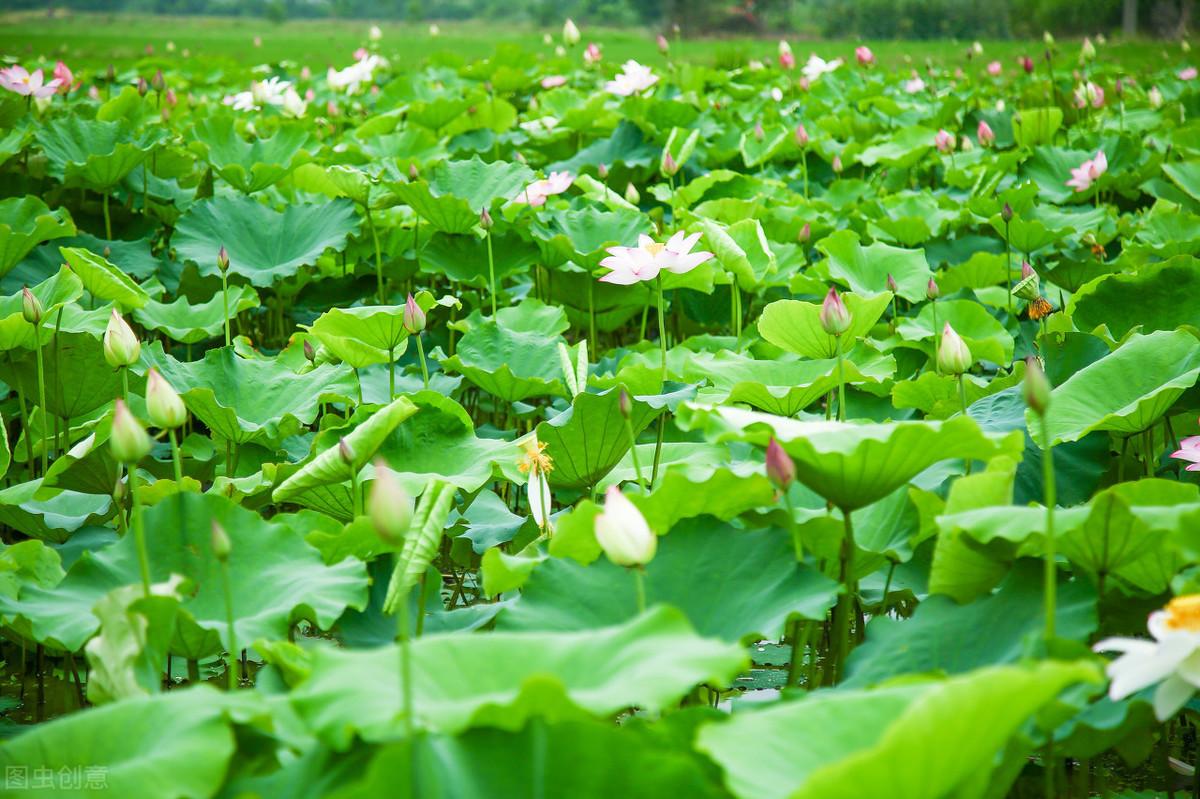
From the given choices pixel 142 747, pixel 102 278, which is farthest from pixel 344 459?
pixel 102 278

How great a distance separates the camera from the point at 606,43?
14953 millimetres

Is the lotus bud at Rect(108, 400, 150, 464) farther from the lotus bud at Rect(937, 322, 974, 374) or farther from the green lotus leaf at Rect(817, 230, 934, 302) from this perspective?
the green lotus leaf at Rect(817, 230, 934, 302)

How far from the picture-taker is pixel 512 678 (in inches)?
37.3

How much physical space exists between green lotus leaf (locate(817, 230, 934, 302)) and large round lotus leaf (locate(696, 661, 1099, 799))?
78.0 inches

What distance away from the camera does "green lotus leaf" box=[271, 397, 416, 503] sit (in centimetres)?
157

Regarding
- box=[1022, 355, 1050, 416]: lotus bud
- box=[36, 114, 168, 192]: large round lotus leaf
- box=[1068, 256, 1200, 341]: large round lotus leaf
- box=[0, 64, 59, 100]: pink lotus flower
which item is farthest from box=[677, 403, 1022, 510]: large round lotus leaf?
box=[0, 64, 59, 100]: pink lotus flower

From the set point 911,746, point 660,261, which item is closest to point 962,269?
point 660,261

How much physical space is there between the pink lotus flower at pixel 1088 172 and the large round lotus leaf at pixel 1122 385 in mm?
1821

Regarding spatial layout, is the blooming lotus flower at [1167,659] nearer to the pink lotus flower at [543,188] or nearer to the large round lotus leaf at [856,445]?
the large round lotus leaf at [856,445]

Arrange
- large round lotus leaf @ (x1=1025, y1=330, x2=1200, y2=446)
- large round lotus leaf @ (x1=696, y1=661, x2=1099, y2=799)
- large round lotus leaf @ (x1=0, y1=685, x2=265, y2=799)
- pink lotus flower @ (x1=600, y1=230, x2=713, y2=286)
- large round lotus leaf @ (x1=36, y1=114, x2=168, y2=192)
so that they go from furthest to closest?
large round lotus leaf @ (x1=36, y1=114, x2=168, y2=192) → pink lotus flower @ (x1=600, y1=230, x2=713, y2=286) → large round lotus leaf @ (x1=1025, y1=330, x2=1200, y2=446) → large round lotus leaf @ (x1=0, y1=685, x2=265, y2=799) → large round lotus leaf @ (x1=696, y1=661, x2=1099, y2=799)

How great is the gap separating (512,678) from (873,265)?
83.9 inches

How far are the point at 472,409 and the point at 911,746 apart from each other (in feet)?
7.19

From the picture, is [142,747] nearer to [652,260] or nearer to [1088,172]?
[652,260]

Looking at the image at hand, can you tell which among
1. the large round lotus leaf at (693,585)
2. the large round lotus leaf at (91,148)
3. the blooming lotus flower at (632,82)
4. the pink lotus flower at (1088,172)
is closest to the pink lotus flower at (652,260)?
the large round lotus leaf at (693,585)
